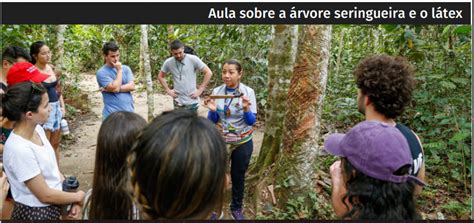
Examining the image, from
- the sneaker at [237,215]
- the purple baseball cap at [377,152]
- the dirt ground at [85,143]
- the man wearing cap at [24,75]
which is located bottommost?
the sneaker at [237,215]

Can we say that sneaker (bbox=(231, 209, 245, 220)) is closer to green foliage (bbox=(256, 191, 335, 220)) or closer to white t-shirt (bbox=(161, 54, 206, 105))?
green foliage (bbox=(256, 191, 335, 220))

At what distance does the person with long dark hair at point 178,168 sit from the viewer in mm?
1057

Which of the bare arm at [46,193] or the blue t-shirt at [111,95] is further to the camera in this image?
the blue t-shirt at [111,95]

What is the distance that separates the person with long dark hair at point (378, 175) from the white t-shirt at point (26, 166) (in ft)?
5.11

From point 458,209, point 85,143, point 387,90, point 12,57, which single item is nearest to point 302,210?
point 458,209

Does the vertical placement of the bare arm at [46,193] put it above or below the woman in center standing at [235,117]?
below

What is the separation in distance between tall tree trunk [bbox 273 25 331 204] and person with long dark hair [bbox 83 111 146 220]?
1.92m

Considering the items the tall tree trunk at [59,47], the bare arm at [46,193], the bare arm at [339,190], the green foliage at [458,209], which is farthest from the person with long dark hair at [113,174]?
the tall tree trunk at [59,47]

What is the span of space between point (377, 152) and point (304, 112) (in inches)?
80.0

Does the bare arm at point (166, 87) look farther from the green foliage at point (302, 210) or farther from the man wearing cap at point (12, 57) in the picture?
the green foliage at point (302, 210)

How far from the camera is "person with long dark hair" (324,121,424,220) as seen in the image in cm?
130

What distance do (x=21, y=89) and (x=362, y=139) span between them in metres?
1.84

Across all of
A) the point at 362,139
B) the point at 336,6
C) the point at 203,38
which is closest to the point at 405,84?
the point at 362,139

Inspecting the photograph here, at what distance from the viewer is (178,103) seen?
4727mm
